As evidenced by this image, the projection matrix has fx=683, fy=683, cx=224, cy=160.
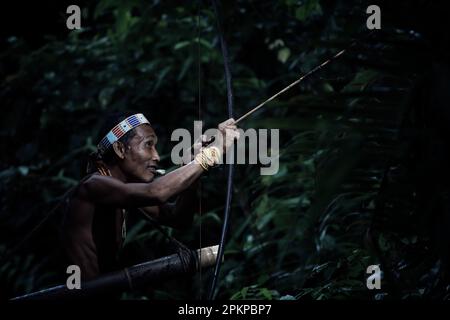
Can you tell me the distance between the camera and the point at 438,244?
58.9 inches

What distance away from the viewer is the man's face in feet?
8.71

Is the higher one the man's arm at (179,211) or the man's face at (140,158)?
the man's face at (140,158)

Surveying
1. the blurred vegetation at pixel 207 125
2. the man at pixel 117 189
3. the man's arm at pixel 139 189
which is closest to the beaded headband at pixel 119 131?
the man at pixel 117 189

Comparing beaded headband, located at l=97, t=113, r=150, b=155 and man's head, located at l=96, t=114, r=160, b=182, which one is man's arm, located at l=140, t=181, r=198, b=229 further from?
beaded headband, located at l=97, t=113, r=150, b=155

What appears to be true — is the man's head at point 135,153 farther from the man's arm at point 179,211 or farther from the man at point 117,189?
the man's arm at point 179,211

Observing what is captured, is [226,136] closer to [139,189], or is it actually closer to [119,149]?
[139,189]

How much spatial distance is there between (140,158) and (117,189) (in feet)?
0.92

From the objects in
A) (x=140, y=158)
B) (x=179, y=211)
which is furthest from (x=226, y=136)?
(x=179, y=211)

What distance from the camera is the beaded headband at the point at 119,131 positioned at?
2672 mm

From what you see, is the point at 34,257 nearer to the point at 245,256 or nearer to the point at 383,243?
the point at 245,256

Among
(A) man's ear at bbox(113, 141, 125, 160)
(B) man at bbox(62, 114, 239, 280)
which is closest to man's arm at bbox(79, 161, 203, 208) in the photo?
(B) man at bbox(62, 114, 239, 280)

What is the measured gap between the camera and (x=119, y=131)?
8.77 feet

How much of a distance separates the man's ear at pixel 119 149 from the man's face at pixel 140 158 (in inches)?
0.6
